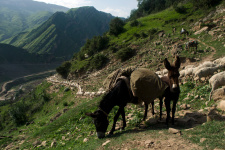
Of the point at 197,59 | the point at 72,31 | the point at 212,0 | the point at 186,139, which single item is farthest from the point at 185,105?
the point at 72,31

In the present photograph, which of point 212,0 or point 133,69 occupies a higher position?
point 212,0

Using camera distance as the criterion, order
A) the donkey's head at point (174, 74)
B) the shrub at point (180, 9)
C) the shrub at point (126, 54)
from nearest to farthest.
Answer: the donkey's head at point (174, 74) → the shrub at point (126, 54) → the shrub at point (180, 9)

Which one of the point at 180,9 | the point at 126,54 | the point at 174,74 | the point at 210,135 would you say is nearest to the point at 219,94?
the point at 174,74

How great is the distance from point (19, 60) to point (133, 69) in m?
123

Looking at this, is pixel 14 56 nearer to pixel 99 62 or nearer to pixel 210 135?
pixel 99 62

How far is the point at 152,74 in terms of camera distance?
17.9ft

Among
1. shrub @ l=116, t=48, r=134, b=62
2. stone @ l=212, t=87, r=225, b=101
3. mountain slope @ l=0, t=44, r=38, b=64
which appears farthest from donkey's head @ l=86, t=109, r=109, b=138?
mountain slope @ l=0, t=44, r=38, b=64

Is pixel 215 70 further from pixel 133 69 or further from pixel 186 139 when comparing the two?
pixel 186 139

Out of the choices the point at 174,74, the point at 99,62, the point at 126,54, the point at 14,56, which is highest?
the point at 14,56

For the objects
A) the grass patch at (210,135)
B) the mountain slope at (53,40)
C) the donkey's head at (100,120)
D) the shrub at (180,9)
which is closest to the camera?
the grass patch at (210,135)

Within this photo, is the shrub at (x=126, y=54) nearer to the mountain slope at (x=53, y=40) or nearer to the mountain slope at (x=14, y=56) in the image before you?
the mountain slope at (x=14, y=56)

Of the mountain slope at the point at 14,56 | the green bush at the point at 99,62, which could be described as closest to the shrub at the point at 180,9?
the green bush at the point at 99,62

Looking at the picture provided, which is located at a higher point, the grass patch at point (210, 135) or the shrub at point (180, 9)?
the shrub at point (180, 9)

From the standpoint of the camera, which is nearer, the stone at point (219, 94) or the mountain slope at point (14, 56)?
the stone at point (219, 94)
